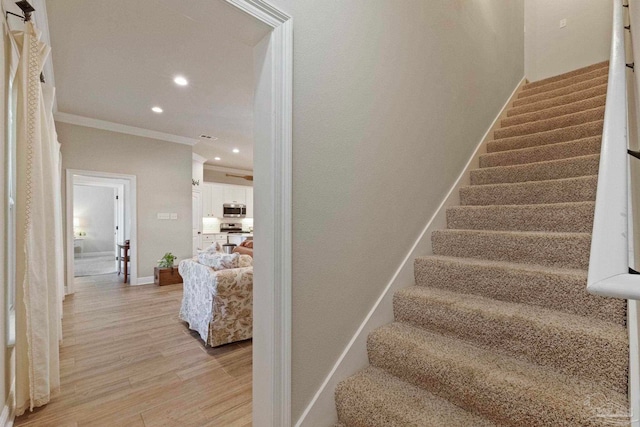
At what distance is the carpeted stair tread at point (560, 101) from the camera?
2.88 metres

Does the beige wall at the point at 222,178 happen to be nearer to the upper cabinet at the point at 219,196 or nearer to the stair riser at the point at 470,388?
the upper cabinet at the point at 219,196

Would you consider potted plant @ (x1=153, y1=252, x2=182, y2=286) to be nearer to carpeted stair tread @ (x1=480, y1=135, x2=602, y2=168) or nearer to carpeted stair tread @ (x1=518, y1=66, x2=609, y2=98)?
carpeted stair tread @ (x1=480, y1=135, x2=602, y2=168)

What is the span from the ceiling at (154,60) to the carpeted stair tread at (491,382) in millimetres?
1636

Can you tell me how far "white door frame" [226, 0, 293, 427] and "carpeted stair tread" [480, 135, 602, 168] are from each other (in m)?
2.20

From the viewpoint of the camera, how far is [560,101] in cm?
310

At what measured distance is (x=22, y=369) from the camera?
70.4 inches

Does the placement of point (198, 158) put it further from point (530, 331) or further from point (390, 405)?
point (530, 331)

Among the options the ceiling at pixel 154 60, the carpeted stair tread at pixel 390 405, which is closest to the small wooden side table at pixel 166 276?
the ceiling at pixel 154 60

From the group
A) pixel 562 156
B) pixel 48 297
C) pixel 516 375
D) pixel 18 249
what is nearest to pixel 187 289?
pixel 48 297

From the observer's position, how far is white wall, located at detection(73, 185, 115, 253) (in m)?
9.32

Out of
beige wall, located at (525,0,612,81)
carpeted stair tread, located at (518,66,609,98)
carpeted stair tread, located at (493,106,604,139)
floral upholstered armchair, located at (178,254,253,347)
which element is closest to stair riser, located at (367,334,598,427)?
floral upholstered armchair, located at (178,254,253,347)

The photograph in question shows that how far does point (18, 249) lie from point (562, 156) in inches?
152

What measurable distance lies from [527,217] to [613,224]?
1.61 meters

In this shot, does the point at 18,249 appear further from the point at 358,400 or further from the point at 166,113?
the point at 166,113
